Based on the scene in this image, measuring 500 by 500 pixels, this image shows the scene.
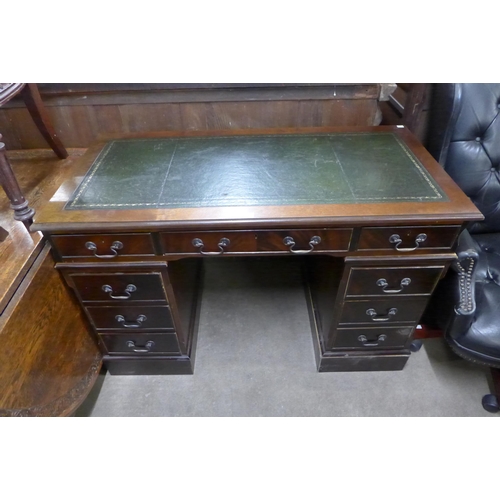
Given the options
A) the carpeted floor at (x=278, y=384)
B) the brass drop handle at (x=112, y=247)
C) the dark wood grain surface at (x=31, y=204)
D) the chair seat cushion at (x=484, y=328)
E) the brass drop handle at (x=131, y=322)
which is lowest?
the carpeted floor at (x=278, y=384)

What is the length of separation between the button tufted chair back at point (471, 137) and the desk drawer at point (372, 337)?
59cm

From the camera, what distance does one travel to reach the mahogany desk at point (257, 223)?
920 mm

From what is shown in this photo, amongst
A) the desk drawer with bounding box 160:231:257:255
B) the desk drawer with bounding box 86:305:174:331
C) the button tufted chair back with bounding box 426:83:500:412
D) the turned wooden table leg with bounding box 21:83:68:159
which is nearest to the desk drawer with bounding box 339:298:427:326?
the button tufted chair back with bounding box 426:83:500:412

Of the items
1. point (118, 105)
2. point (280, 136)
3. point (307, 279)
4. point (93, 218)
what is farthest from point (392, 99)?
point (93, 218)

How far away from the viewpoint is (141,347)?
131cm

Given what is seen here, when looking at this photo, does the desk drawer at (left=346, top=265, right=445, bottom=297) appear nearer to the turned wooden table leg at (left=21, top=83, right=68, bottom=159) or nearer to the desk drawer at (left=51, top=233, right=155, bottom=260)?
the desk drawer at (left=51, top=233, right=155, bottom=260)

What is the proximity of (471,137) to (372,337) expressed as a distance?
0.81m

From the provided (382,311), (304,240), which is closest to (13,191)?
(304,240)

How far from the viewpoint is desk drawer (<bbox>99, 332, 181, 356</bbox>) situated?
1.26 m

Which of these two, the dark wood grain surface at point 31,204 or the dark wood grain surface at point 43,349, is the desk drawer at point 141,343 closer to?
the dark wood grain surface at point 43,349

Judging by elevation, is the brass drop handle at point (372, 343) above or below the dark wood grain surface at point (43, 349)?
below

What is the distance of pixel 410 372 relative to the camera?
1.42 m

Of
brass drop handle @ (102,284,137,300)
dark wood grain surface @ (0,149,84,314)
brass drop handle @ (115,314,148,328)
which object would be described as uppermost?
dark wood grain surface @ (0,149,84,314)

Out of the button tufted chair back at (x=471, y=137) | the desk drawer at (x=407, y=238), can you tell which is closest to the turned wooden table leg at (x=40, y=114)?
the desk drawer at (x=407, y=238)
